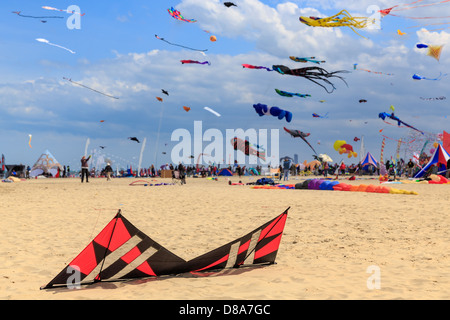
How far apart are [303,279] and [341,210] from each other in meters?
6.87

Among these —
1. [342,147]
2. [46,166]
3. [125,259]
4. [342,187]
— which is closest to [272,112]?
[342,187]

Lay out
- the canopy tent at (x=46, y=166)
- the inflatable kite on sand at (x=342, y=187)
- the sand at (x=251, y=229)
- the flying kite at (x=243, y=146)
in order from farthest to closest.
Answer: the canopy tent at (x=46, y=166)
the flying kite at (x=243, y=146)
the inflatable kite on sand at (x=342, y=187)
the sand at (x=251, y=229)

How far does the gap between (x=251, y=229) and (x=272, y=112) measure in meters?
14.7

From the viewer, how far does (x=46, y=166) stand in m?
40.6

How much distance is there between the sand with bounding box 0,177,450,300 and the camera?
4.67 meters

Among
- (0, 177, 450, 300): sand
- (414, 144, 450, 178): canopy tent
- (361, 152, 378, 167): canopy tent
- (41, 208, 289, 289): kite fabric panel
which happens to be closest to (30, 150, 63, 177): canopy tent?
(0, 177, 450, 300): sand

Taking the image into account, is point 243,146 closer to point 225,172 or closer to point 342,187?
point 225,172

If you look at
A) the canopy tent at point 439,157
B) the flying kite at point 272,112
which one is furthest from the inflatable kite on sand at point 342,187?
the canopy tent at point 439,157

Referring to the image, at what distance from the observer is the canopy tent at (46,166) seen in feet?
132

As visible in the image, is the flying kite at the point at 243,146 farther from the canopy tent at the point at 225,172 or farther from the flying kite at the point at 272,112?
the flying kite at the point at 272,112

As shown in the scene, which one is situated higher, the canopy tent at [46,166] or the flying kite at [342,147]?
the flying kite at [342,147]

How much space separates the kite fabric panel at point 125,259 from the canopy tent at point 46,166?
3800 cm

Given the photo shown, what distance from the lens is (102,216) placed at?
10.5 meters
